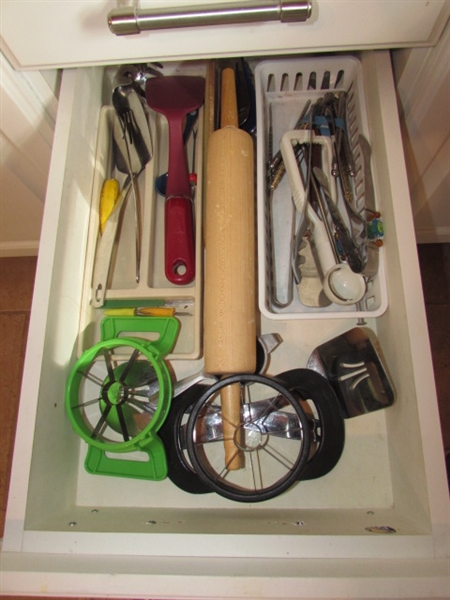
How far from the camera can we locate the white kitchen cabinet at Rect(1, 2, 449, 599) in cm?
40

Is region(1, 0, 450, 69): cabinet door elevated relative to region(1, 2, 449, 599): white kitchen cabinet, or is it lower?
elevated

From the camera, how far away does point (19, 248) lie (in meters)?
1.02

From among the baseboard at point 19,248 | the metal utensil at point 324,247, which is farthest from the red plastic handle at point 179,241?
the baseboard at point 19,248

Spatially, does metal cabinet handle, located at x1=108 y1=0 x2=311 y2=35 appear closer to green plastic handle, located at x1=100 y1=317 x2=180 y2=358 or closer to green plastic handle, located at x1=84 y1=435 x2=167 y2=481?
green plastic handle, located at x1=100 y1=317 x2=180 y2=358

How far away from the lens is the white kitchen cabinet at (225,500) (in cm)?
40

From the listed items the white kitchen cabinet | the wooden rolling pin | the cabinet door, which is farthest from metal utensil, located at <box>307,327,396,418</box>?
the cabinet door

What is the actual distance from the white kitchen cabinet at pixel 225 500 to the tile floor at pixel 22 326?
16.3 inches

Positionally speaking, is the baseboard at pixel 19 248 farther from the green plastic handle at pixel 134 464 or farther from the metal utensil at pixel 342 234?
the metal utensil at pixel 342 234

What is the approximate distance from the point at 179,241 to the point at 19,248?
597mm

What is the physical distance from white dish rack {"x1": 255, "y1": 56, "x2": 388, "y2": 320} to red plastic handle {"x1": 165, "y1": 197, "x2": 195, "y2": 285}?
0.11 metres

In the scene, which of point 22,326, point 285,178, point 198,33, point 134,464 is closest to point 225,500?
point 134,464

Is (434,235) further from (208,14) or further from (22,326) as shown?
(22,326)

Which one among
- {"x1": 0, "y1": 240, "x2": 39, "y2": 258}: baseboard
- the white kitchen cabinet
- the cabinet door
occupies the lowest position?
the white kitchen cabinet

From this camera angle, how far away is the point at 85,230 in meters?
0.62
